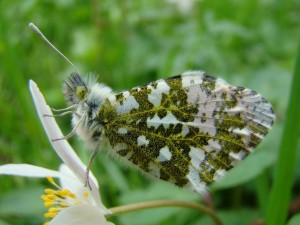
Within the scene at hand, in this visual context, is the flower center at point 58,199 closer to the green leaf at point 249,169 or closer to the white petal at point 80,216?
the white petal at point 80,216

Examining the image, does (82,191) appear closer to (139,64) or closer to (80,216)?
(80,216)

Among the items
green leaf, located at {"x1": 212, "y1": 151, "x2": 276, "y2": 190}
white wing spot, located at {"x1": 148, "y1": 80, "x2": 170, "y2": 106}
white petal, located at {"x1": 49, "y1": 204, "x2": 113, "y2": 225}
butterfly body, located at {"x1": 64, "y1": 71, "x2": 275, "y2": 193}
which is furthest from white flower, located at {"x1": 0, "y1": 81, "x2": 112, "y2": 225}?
green leaf, located at {"x1": 212, "y1": 151, "x2": 276, "y2": 190}

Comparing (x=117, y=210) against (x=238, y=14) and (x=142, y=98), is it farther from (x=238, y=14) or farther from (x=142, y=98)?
(x=238, y=14)

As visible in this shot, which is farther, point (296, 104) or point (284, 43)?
point (284, 43)

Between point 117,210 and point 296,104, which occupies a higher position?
point 296,104

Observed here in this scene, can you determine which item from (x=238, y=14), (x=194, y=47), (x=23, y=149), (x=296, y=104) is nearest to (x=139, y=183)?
(x=23, y=149)

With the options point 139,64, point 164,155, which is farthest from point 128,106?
point 139,64

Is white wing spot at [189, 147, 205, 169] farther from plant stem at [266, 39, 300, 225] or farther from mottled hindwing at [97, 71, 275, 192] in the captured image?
plant stem at [266, 39, 300, 225]
